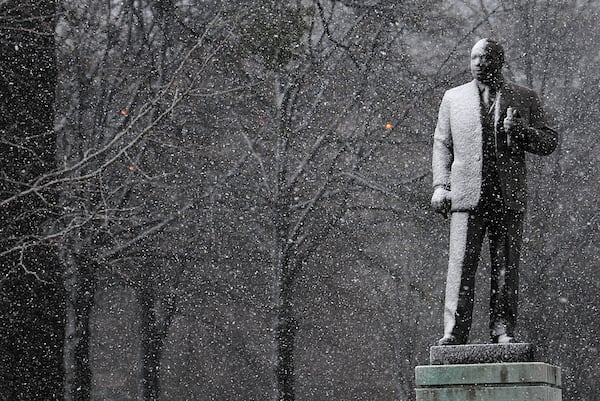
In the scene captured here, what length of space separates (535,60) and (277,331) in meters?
9.30

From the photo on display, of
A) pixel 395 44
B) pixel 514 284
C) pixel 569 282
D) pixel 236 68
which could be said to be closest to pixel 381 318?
pixel 569 282

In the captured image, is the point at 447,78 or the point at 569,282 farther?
the point at 569,282

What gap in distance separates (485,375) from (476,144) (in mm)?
1584

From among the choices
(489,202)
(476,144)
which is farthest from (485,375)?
(476,144)

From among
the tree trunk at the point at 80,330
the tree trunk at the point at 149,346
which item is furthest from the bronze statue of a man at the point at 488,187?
the tree trunk at the point at 149,346

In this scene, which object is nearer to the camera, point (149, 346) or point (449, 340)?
point (449, 340)

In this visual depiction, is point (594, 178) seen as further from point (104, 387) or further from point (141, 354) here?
point (104, 387)

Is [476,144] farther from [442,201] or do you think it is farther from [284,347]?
[284,347]

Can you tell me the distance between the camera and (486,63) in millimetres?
8203

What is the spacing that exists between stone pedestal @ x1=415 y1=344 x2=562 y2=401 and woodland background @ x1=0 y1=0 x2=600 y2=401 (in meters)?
8.46

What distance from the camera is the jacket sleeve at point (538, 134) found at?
8016 millimetres

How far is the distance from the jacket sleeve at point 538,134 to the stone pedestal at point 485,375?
1354mm

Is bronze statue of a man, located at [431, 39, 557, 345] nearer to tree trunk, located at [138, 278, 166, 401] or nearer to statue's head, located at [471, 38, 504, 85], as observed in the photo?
statue's head, located at [471, 38, 504, 85]

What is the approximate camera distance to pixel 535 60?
2614 cm
